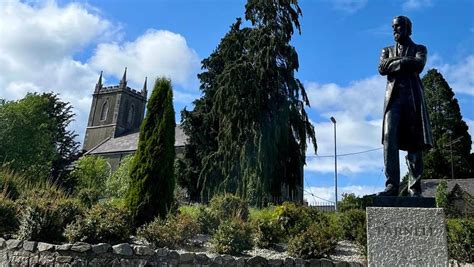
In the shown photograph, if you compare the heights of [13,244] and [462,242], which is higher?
[462,242]

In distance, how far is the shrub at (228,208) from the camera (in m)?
9.73

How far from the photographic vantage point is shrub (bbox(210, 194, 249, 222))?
9.73 metres

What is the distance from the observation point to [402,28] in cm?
471

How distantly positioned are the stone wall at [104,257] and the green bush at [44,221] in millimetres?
333

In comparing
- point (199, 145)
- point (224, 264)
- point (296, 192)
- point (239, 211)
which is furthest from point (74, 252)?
point (199, 145)

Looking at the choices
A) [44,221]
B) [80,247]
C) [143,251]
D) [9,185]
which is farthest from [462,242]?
[9,185]

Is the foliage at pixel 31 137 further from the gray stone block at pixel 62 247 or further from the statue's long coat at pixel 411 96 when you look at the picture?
the statue's long coat at pixel 411 96

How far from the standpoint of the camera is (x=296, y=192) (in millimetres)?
18969

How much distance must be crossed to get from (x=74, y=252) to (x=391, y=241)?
544 centimetres

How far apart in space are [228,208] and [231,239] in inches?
90.8

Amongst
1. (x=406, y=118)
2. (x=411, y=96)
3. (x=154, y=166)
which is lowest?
(x=154, y=166)

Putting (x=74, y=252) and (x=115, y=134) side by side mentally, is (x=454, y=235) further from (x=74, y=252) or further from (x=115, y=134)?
(x=115, y=134)

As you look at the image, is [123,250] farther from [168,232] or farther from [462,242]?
[462,242]

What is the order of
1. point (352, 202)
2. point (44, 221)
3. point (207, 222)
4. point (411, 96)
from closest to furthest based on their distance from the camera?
point (411, 96)
point (44, 221)
point (207, 222)
point (352, 202)
